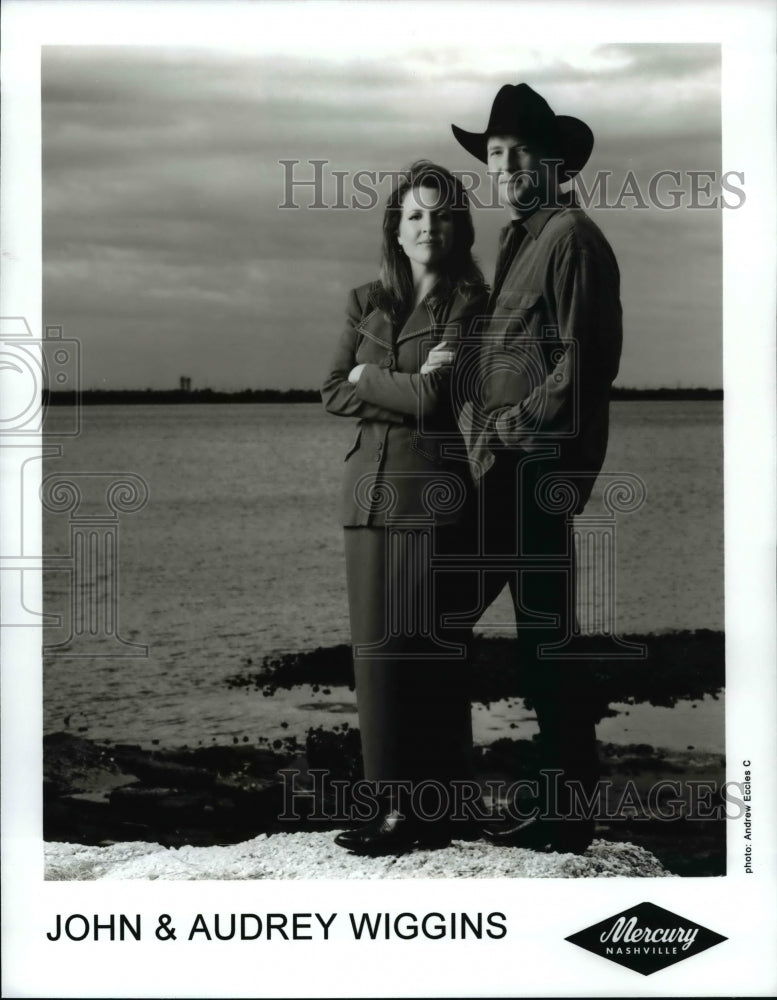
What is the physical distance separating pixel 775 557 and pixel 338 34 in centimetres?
253

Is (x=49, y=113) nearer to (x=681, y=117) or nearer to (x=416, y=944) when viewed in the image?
(x=681, y=117)

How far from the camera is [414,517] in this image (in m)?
4.44

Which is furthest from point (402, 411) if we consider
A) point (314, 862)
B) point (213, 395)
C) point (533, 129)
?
point (314, 862)

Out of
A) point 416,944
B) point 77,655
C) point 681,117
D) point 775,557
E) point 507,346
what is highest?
point 681,117

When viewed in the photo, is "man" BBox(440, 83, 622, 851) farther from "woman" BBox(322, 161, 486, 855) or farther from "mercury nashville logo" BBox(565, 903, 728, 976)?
"mercury nashville logo" BBox(565, 903, 728, 976)

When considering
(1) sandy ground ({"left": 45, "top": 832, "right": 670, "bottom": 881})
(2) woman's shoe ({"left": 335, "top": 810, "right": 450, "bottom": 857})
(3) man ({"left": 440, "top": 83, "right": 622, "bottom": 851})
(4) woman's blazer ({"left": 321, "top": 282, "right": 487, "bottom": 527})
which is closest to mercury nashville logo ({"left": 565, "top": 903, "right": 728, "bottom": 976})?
(1) sandy ground ({"left": 45, "top": 832, "right": 670, "bottom": 881})

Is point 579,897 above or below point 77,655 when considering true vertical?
Result: below

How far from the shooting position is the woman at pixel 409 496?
4438 millimetres

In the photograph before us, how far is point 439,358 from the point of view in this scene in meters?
4.43

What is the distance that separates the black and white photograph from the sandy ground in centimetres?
1

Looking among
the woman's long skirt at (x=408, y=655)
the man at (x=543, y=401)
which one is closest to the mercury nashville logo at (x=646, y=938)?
the man at (x=543, y=401)

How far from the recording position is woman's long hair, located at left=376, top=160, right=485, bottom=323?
4.45m

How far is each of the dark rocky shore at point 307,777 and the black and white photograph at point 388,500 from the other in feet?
0.04

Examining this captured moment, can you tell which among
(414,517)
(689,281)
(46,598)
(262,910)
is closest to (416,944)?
(262,910)
